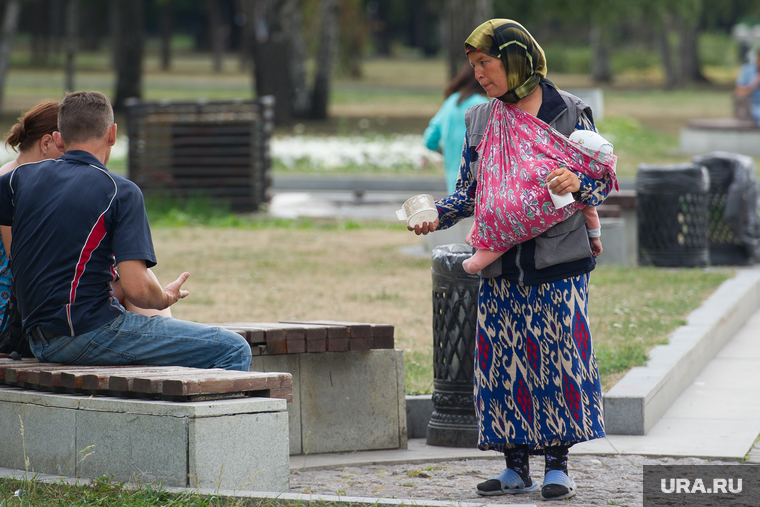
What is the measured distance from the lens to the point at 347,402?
5.33m

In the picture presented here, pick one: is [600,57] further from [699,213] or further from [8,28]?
[699,213]

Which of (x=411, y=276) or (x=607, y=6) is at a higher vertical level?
(x=607, y=6)

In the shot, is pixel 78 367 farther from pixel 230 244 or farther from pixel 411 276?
pixel 230 244

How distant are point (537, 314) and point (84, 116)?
1920 millimetres

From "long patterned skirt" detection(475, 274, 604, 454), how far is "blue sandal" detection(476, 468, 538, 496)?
14 centimetres

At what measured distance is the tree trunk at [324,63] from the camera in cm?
2939

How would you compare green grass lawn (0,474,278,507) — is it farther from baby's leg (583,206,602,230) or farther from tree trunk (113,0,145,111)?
tree trunk (113,0,145,111)

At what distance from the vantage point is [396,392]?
212 inches

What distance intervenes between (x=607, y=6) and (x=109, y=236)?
1131 inches

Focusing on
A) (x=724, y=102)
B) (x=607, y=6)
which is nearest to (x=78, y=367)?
(x=607, y=6)

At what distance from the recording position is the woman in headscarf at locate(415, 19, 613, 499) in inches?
161

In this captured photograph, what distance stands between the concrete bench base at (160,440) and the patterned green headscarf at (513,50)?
1489 mm

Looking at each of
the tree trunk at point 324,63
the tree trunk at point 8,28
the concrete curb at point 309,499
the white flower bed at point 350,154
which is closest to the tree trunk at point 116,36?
the tree trunk at point 8,28

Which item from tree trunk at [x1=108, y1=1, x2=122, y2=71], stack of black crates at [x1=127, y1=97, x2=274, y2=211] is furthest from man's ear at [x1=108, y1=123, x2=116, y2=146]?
tree trunk at [x1=108, y1=1, x2=122, y2=71]
